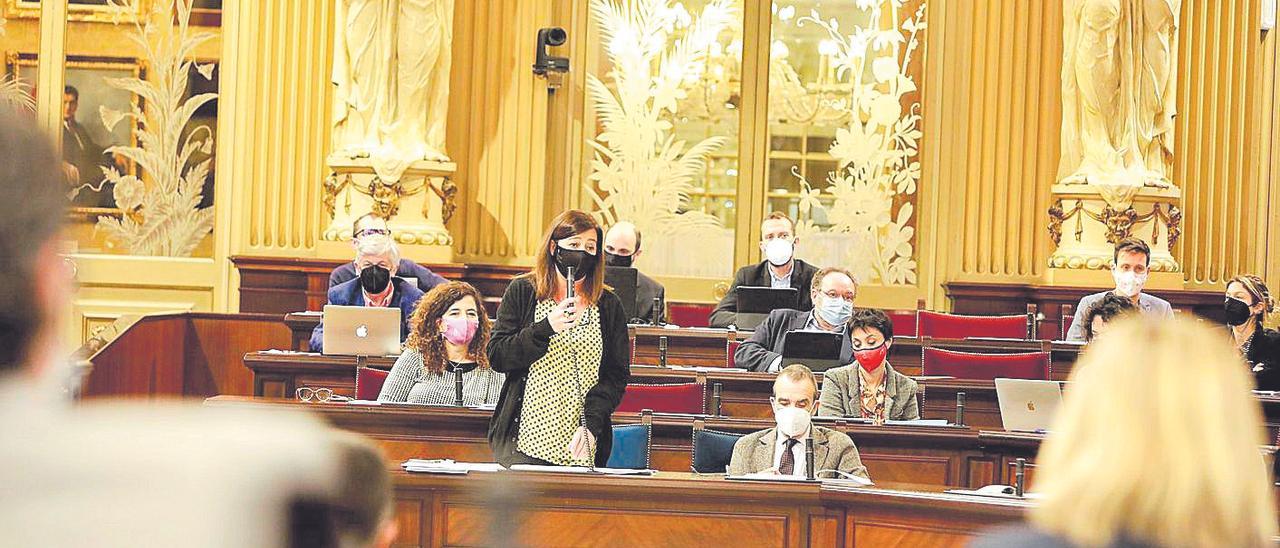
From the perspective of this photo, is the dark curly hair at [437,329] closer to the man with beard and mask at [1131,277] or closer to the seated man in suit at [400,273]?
the seated man in suit at [400,273]

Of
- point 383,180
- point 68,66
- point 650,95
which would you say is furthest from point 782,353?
point 68,66

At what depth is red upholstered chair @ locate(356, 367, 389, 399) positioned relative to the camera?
706 cm

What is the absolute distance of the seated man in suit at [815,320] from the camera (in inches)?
315

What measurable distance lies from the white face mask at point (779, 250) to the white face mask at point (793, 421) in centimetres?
352

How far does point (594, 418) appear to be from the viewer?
5.32 m

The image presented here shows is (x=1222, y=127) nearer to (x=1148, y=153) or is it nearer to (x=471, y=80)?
(x=1148, y=153)

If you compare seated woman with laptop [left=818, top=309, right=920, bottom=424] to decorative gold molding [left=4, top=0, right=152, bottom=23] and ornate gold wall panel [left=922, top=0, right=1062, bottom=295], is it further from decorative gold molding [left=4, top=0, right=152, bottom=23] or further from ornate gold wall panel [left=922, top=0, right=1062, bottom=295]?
decorative gold molding [left=4, top=0, right=152, bottom=23]

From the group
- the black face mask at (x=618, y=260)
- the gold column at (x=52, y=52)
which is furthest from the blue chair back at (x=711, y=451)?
the gold column at (x=52, y=52)

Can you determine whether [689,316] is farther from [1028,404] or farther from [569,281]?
[569,281]

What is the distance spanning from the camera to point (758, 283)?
9406 millimetres

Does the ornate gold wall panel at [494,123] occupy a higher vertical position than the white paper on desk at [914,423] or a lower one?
higher

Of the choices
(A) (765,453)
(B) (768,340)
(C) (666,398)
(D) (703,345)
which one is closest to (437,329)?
(C) (666,398)

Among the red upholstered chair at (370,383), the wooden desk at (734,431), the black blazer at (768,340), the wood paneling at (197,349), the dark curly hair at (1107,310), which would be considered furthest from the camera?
the wood paneling at (197,349)

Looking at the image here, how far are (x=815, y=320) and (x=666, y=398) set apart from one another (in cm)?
142
